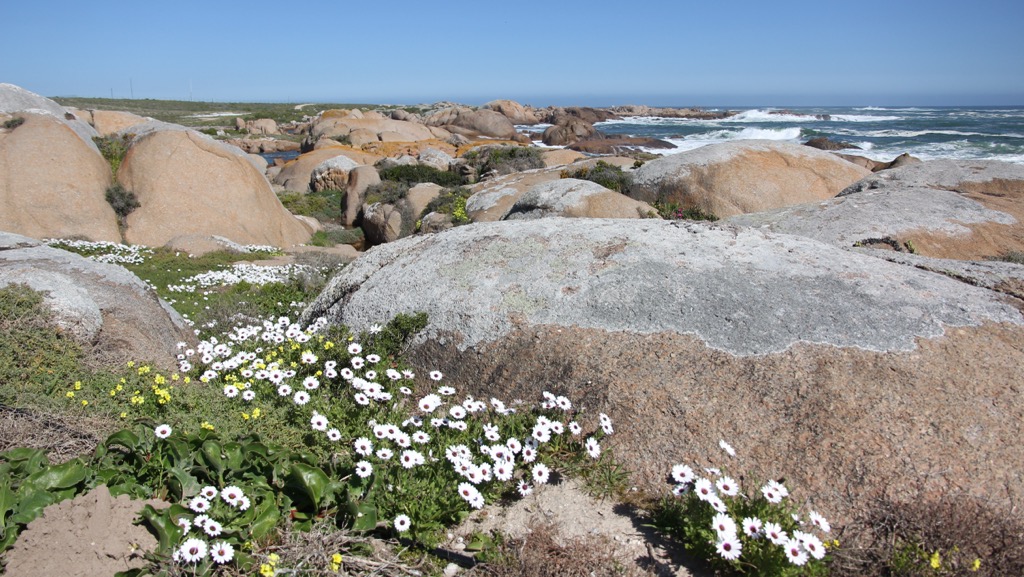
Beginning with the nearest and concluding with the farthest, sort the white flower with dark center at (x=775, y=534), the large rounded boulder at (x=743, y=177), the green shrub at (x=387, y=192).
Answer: the white flower with dark center at (x=775, y=534)
the large rounded boulder at (x=743, y=177)
the green shrub at (x=387, y=192)

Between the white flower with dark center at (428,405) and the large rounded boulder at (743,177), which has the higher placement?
the large rounded boulder at (743,177)

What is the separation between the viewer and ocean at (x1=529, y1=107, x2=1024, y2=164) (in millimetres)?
45000

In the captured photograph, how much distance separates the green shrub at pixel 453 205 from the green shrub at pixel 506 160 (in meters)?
6.88

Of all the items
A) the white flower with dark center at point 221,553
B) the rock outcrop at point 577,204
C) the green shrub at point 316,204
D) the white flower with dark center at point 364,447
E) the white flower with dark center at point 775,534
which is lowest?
the green shrub at point 316,204

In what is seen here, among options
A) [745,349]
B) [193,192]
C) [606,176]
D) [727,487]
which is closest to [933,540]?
[727,487]

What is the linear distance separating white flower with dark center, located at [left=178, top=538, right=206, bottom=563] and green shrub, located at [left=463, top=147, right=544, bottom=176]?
20.8 meters

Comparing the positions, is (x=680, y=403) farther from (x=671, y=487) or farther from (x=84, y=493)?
(x=84, y=493)

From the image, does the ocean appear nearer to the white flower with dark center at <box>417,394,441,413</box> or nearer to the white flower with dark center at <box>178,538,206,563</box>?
the white flower with dark center at <box>417,394,441,413</box>

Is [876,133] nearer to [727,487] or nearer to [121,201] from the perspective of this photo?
[121,201]

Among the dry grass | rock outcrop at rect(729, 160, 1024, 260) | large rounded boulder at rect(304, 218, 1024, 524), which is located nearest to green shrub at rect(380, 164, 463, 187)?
rock outcrop at rect(729, 160, 1024, 260)

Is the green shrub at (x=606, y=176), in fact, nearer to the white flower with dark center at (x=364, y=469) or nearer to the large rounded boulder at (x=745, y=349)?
the large rounded boulder at (x=745, y=349)

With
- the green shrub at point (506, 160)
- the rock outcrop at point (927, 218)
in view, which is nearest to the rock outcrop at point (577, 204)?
the rock outcrop at point (927, 218)

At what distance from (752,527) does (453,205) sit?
12822mm

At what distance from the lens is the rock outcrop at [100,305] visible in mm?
5441
